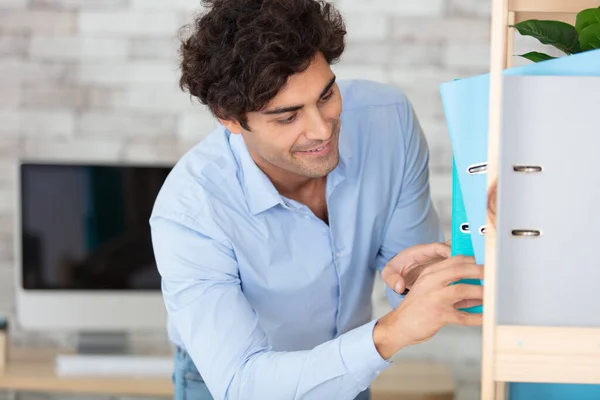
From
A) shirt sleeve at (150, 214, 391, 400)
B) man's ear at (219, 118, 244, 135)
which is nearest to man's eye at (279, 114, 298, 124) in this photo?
man's ear at (219, 118, 244, 135)

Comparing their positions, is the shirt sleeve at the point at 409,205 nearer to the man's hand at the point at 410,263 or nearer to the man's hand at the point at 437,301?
the man's hand at the point at 410,263

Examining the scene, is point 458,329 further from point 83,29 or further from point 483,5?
point 83,29

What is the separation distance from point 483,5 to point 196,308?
167 cm

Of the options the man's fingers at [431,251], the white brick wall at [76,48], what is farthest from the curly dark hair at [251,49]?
the white brick wall at [76,48]

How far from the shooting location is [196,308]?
136cm

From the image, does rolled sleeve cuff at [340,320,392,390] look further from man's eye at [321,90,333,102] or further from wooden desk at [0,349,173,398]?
wooden desk at [0,349,173,398]

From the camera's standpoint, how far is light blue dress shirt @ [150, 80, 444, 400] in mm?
1321

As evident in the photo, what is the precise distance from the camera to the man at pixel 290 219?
1233 millimetres

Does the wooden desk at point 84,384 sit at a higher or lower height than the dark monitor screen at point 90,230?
lower

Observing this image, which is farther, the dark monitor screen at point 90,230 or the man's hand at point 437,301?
the dark monitor screen at point 90,230

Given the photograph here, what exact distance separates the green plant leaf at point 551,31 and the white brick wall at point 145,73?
1.68m

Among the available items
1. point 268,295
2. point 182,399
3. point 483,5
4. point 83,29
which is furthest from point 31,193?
point 483,5

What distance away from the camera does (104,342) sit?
2.65m

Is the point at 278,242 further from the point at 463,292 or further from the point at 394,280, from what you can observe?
the point at 463,292
